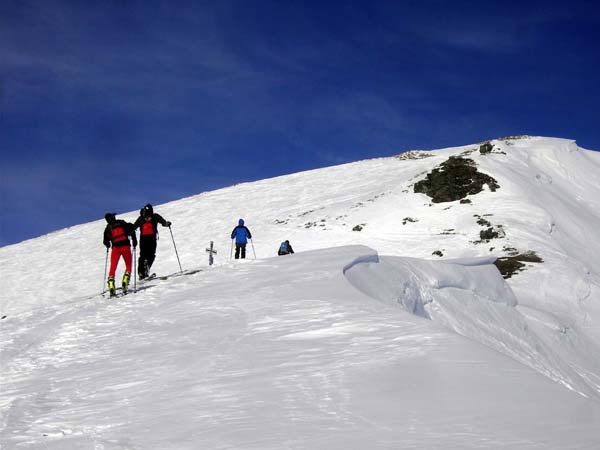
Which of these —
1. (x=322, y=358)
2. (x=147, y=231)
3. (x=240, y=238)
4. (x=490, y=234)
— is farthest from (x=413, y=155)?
(x=322, y=358)

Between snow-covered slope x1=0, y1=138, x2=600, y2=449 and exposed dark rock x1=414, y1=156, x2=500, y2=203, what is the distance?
691 cm

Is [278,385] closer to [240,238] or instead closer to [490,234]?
[240,238]

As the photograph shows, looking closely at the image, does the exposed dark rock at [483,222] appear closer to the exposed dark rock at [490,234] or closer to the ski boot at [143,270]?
the exposed dark rock at [490,234]

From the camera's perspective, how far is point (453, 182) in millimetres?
32062

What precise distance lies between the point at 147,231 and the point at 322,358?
10005 mm

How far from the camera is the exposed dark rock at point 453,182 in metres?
31.3

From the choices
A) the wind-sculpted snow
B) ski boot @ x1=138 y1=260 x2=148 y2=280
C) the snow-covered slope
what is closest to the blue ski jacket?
ski boot @ x1=138 y1=260 x2=148 y2=280

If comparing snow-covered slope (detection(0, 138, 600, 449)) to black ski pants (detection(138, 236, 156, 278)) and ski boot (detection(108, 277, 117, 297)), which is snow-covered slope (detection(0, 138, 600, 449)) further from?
black ski pants (detection(138, 236, 156, 278))

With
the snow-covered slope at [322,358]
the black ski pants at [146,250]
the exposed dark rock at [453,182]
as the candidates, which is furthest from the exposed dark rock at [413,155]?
the black ski pants at [146,250]

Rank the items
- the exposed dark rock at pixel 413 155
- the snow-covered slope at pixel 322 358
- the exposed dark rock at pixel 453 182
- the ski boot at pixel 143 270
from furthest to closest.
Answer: the exposed dark rock at pixel 413 155
the exposed dark rock at pixel 453 182
the ski boot at pixel 143 270
the snow-covered slope at pixel 322 358

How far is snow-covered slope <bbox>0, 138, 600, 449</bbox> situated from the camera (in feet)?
13.7

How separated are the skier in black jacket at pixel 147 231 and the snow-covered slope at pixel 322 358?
1883 mm

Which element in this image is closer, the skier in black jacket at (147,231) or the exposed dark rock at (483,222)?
the skier in black jacket at (147,231)

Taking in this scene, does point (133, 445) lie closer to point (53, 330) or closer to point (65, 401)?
point (65, 401)
